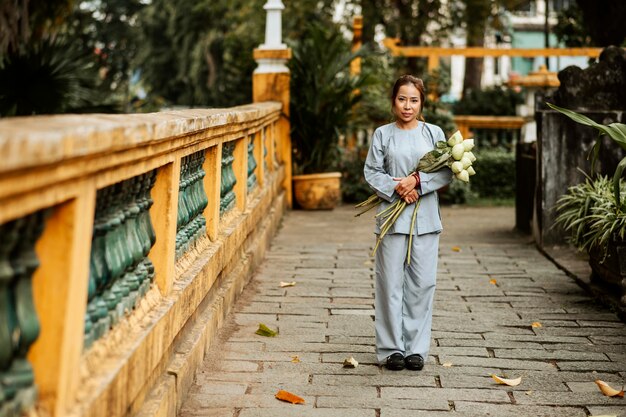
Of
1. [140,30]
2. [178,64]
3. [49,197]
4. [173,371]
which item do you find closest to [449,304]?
[173,371]

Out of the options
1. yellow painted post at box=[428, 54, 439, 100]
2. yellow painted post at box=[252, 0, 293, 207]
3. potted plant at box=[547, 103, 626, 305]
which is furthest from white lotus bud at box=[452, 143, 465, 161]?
yellow painted post at box=[428, 54, 439, 100]

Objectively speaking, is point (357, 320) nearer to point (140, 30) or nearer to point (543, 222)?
point (543, 222)

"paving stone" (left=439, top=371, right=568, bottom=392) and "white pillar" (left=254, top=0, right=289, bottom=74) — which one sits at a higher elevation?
"white pillar" (left=254, top=0, right=289, bottom=74)

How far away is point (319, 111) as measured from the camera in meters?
13.6

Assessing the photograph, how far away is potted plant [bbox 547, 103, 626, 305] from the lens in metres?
6.43

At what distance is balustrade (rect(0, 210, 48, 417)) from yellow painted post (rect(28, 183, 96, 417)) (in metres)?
0.06

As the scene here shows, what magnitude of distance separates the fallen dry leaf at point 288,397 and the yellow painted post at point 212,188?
5.57ft

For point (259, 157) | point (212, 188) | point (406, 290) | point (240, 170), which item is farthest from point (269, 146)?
point (406, 290)

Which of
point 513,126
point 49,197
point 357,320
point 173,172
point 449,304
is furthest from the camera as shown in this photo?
point 513,126

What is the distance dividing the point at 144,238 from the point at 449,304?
11.6 feet

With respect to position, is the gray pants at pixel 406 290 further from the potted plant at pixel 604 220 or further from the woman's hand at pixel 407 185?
the potted plant at pixel 604 220

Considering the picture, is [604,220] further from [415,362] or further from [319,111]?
[319,111]

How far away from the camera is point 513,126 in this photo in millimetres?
16625

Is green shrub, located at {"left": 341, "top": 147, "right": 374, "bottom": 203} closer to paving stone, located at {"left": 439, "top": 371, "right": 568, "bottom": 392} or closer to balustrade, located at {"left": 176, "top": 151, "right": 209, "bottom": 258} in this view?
balustrade, located at {"left": 176, "top": 151, "right": 209, "bottom": 258}
